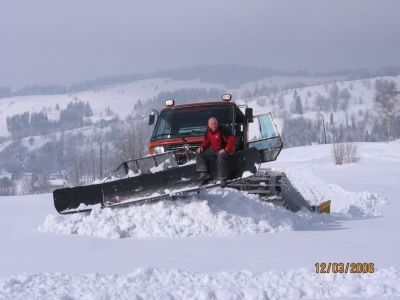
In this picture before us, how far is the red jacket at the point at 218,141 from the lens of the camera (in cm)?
854

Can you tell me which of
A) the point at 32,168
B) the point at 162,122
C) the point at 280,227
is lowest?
the point at 32,168

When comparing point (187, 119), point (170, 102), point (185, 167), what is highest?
point (170, 102)

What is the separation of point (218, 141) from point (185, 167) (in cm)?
73

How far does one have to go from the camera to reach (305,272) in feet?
19.7

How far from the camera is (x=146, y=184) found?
8.62 metres

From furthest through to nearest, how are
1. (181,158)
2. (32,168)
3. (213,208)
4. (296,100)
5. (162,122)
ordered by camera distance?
(296,100) < (32,168) < (162,122) < (181,158) < (213,208)

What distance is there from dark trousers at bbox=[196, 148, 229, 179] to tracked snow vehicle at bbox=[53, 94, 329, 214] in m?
0.11

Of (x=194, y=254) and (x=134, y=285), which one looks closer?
(x=134, y=285)

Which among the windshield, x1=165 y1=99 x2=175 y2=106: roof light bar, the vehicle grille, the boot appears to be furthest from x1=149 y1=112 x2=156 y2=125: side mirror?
the boot

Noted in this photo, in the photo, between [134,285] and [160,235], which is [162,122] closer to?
[160,235]

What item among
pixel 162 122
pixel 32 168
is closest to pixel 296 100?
pixel 32 168

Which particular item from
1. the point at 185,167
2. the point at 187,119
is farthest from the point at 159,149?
the point at 185,167

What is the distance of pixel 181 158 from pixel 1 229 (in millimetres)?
3555

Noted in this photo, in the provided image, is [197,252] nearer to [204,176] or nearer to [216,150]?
[204,176]
